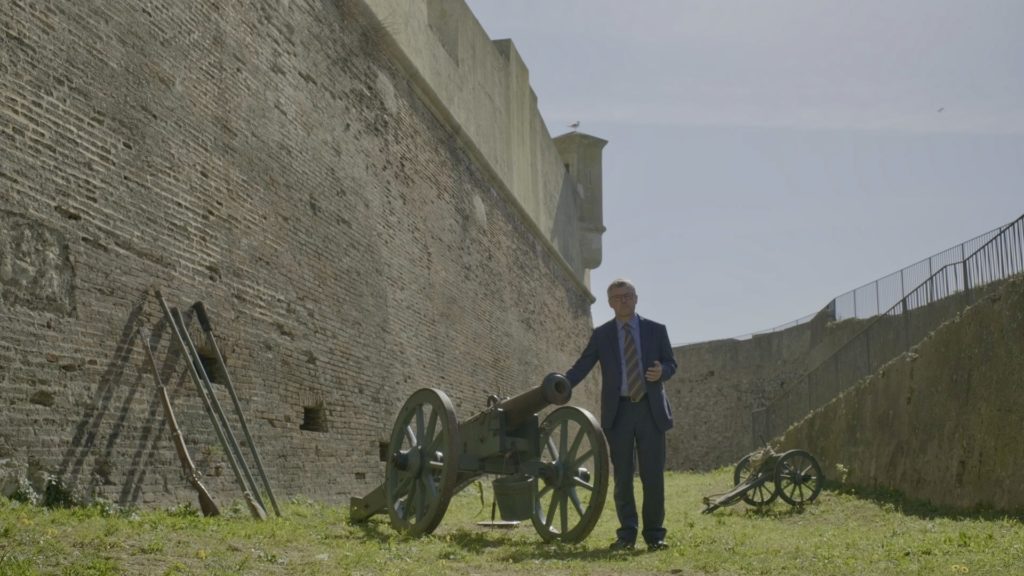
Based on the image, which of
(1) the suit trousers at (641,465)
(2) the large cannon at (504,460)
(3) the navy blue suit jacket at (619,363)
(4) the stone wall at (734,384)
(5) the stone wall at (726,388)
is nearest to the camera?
(1) the suit trousers at (641,465)

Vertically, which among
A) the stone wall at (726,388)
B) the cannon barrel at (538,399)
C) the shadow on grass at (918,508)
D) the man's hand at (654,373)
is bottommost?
the shadow on grass at (918,508)

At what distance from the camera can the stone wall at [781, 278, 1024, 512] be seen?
967 centimetres

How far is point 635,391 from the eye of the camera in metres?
7.48

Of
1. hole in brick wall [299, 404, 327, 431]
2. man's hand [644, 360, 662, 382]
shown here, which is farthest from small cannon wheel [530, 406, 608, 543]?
hole in brick wall [299, 404, 327, 431]

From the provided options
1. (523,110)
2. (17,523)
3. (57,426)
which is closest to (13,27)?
(57,426)

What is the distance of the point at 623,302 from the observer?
773 centimetres

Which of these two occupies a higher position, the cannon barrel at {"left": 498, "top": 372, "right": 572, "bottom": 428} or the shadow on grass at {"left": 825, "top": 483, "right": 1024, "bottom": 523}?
the cannon barrel at {"left": 498, "top": 372, "right": 572, "bottom": 428}

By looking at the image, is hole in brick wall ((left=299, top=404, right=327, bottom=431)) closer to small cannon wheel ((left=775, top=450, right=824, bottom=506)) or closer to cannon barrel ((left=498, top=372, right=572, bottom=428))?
cannon barrel ((left=498, top=372, right=572, bottom=428))

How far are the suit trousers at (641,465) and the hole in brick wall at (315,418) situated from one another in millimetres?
4663

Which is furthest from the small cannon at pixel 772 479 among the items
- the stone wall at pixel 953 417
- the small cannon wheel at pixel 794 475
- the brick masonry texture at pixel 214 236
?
the brick masonry texture at pixel 214 236

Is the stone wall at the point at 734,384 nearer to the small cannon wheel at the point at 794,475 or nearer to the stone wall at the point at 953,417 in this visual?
the stone wall at the point at 953,417

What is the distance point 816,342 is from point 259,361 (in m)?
22.4

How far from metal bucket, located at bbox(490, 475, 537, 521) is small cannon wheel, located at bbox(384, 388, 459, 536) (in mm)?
513

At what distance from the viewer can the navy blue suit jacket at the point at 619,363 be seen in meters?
7.54
